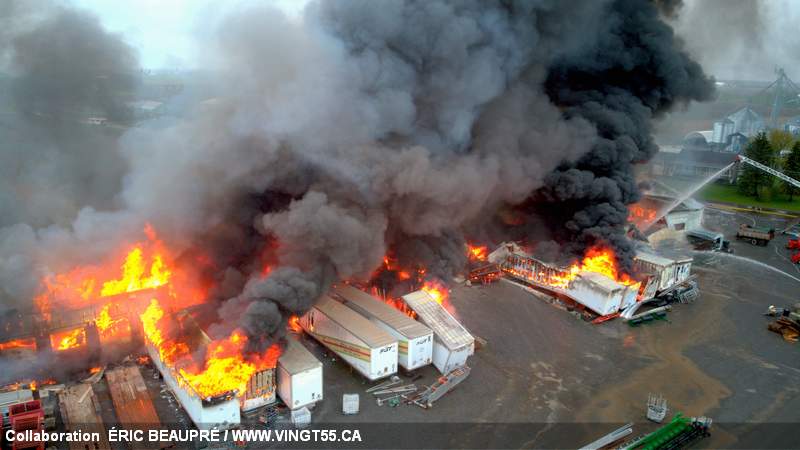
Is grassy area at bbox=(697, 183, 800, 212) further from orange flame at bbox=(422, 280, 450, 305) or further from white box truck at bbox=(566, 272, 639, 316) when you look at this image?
orange flame at bbox=(422, 280, 450, 305)

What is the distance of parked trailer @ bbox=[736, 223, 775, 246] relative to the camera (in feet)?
141

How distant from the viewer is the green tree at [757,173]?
58.1m

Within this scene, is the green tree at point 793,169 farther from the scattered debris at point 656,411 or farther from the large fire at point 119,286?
the large fire at point 119,286

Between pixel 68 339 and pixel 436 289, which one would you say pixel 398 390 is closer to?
pixel 436 289

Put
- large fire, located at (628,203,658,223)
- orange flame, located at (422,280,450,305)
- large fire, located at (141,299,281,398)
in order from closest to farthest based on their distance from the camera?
large fire, located at (141,299,281,398)
orange flame, located at (422,280,450,305)
large fire, located at (628,203,658,223)

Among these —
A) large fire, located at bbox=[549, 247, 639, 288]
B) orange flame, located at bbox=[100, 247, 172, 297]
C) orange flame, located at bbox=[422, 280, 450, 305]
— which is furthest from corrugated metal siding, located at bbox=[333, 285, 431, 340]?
large fire, located at bbox=[549, 247, 639, 288]

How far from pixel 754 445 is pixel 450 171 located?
17.0 metres

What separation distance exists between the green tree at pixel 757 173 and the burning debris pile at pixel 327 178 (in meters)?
29.8

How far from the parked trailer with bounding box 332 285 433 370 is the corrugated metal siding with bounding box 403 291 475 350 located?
63 cm

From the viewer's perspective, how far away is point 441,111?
30203 millimetres

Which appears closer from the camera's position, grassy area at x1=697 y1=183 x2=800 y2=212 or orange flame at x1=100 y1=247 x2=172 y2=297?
orange flame at x1=100 y1=247 x2=172 y2=297

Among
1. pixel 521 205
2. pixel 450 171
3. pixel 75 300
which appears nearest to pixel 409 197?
pixel 450 171

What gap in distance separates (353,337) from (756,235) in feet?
114

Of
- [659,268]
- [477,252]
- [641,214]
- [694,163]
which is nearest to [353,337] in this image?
[477,252]
